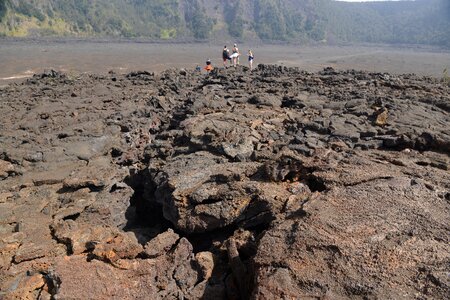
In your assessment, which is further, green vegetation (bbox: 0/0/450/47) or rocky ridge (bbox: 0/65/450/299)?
green vegetation (bbox: 0/0/450/47)

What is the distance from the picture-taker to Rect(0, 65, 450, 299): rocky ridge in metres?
3.39

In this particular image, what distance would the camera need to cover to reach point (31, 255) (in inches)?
181

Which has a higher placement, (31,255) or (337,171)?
(337,171)

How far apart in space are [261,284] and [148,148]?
5.26 metres

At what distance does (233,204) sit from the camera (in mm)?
4758

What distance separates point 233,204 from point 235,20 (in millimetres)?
94351

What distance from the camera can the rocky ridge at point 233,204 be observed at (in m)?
3.39

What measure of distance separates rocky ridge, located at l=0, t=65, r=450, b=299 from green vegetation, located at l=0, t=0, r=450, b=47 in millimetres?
60051

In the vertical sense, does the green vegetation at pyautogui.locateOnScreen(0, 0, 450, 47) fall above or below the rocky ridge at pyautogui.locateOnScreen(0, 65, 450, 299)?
above

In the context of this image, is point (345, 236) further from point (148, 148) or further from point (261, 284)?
point (148, 148)

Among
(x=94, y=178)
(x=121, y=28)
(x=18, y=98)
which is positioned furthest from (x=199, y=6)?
(x=94, y=178)

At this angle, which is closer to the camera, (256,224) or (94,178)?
(256,224)

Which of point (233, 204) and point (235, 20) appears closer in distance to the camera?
point (233, 204)

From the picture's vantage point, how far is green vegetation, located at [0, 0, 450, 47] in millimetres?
66688
